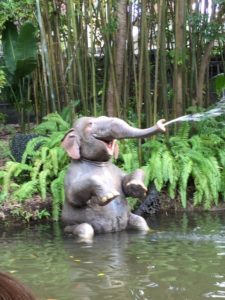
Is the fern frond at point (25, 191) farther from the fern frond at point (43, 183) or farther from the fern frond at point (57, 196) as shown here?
the fern frond at point (57, 196)

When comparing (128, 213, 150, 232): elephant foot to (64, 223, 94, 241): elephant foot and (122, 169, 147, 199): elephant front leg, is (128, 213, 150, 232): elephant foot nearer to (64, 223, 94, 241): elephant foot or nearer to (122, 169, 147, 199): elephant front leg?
(122, 169, 147, 199): elephant front leg

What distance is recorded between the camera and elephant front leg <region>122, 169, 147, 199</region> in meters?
5.96

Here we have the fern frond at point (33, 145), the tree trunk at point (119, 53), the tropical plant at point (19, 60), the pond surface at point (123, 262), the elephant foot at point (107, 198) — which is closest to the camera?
the pond surface at point (123, 262)

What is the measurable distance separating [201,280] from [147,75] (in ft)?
14.6

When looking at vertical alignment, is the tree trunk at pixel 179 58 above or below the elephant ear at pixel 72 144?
above

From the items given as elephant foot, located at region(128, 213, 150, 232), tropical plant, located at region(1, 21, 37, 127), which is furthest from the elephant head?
tropical plant, located at region(1, 21, 37, 127)

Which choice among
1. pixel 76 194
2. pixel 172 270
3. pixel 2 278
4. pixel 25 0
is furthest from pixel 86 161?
pixel 2 278

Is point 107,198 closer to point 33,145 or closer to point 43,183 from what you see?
point 43,183

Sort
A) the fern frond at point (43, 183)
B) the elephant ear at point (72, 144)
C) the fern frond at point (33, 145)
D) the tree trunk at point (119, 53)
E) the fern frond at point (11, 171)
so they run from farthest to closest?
1. the tree trunk at point (119, 53)
2. the fern frond at point (33, 145)
3. the fern frond at point (11, 171)
4. the fern frond at point (43, 183)
5. the elephant ear at point (72, 144)

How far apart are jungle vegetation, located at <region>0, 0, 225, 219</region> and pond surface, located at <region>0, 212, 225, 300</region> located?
4.20ft

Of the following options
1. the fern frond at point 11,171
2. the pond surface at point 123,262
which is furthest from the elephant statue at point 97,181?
the fern frond at point 11,171

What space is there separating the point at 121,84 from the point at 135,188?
10.4ft

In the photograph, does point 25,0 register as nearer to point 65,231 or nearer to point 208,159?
point 208,159

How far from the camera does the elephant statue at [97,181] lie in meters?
5.89
